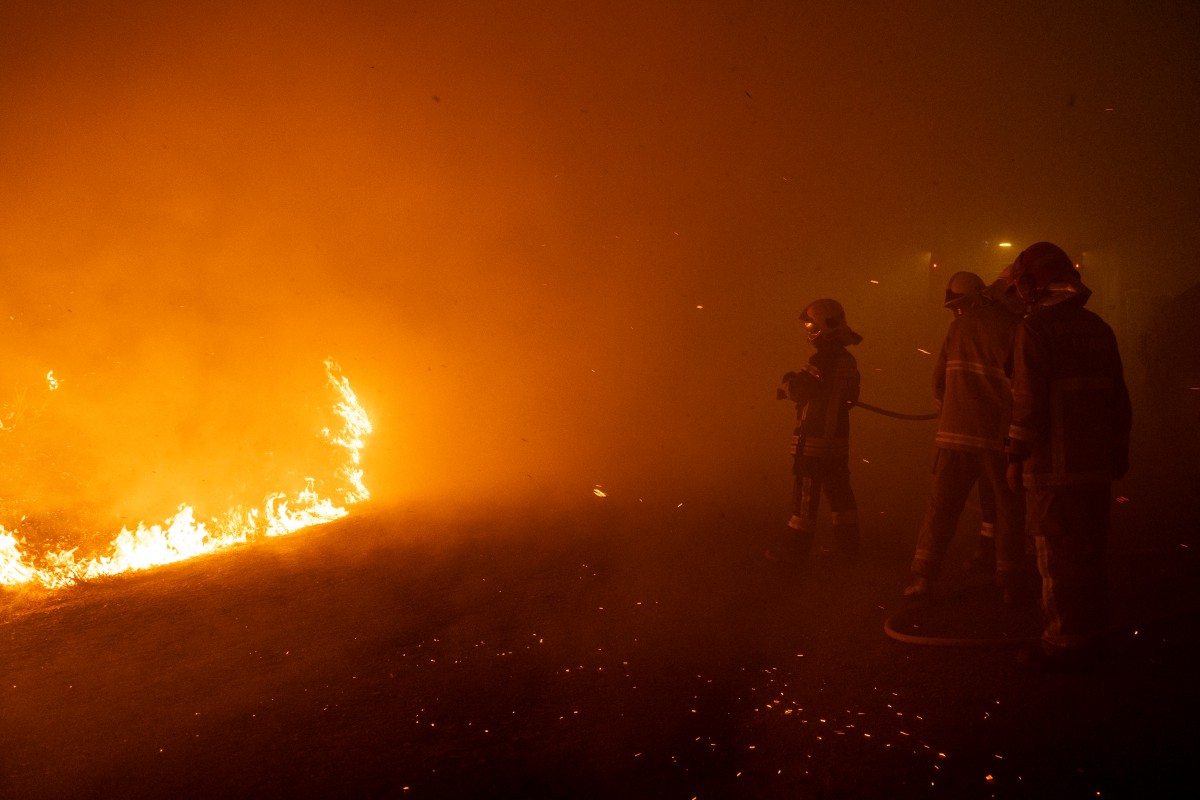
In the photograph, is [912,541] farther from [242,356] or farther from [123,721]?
[242,356]

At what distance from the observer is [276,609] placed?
4.82m

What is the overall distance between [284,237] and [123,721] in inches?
304

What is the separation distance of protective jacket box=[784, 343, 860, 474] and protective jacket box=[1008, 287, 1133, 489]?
6.32 ft

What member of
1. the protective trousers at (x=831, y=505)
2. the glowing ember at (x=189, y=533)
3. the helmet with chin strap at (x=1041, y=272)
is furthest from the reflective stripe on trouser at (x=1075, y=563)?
the glowing ember at (x=189, y=533)

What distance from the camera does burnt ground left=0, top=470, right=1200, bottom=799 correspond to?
2.78m

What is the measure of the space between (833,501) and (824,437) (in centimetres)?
53

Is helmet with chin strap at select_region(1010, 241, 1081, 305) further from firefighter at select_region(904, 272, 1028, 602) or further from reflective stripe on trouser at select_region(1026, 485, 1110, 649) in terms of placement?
reflective stripe on trouser at select_region(1026, 485, 1110, 649)

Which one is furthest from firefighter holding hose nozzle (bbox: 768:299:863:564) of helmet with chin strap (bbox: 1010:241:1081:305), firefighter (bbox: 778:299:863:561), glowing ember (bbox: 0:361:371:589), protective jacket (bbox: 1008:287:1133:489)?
glowing ember (bbox: 0:361:371:589)

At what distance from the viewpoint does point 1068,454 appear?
11.5 feet

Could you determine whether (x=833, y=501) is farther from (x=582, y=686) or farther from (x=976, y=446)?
(x=582, y=686)

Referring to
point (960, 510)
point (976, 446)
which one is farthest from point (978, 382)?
point (960, 510)

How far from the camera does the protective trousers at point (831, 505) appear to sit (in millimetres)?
5398

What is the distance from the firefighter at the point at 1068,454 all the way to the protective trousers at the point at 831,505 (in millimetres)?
1890

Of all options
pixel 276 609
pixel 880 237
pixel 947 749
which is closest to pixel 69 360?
pixel 276 609
